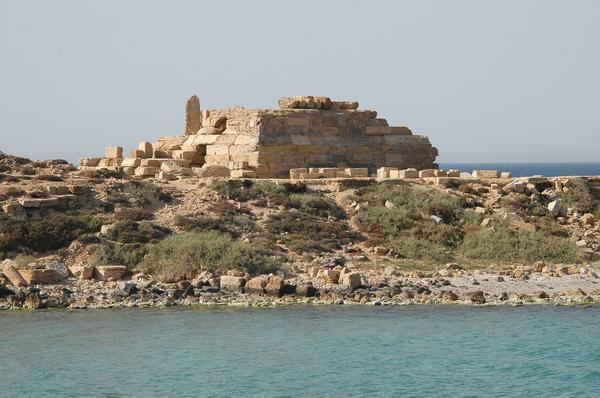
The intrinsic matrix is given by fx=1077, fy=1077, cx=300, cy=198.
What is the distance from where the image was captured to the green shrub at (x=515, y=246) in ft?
102

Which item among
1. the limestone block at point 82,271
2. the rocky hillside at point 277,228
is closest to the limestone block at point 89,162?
the rocky hillside at point 277,228

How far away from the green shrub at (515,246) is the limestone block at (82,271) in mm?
10717

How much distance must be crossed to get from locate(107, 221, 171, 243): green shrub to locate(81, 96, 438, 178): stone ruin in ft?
19.4

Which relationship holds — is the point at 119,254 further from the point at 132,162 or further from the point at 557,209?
the point at 557,209

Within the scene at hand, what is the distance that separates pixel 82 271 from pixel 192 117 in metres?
16.1

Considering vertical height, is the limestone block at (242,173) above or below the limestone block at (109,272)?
above

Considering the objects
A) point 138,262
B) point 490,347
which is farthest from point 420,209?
point 490,347

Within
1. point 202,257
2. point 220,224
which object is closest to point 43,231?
point 202,257

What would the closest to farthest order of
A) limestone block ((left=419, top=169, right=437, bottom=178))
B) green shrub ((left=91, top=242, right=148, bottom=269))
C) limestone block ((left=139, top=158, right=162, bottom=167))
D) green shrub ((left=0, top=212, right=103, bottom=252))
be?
green shrub ((left=91, top=242, right=148, bottom=269)), green shrub ((left=0, top=212, right=103, bottom=252)), limestone block ((left=419, top=169, right=437, bottom=178)), limestone block ((left=139, top=158, right=162, bottom=167))

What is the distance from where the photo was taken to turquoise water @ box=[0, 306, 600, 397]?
18719 mm

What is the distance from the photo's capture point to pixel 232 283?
87.8 feet

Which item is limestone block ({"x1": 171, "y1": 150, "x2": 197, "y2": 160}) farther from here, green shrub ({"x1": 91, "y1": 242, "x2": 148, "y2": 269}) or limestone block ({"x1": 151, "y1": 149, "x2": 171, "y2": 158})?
green shrub ({"x1": 91, "y1": 242, "x2": 148, "y2": 269})

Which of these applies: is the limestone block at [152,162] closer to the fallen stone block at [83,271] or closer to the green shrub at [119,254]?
the green shrub at [119,254]

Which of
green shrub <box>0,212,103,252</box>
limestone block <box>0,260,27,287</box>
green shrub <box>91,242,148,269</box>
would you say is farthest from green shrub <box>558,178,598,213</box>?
limestone block <box>0,260,27,287</box>
